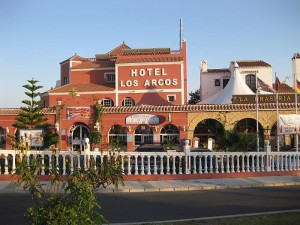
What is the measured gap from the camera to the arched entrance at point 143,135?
30922 mm

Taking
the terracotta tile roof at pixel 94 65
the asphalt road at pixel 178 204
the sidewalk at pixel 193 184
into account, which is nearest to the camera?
the asphalt road at pixel 178 204

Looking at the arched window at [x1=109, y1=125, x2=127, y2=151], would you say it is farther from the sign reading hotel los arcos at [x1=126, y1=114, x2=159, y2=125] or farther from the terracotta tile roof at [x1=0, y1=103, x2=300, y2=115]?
the sign reading hotel los arcos at [x1=126, y1=114, x2=159, y2=125]

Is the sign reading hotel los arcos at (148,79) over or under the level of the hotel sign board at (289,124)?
over

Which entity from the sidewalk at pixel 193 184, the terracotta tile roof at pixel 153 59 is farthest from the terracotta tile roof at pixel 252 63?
the sidewalk at pixel 193 184

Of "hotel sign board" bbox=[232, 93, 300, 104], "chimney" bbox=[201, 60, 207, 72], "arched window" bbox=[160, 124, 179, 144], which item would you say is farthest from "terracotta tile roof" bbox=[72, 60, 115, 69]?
"hotel sign board" bbox=[232, 93, 300, 104]

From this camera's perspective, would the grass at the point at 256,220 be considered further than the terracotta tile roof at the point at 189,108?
No

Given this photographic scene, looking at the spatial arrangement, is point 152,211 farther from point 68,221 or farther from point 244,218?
point 68,221

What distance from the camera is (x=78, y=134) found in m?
31.5

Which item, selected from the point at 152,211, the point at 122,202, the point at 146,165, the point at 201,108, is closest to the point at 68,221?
the point at 152,211

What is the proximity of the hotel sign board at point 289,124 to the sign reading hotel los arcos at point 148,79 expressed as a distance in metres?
21.5

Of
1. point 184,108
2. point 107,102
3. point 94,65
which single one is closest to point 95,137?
point 184,108

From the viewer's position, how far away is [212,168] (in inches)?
560

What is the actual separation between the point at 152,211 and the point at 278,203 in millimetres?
3331

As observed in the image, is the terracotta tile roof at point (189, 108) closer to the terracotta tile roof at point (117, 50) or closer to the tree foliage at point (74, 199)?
the terracotta tile roof at point (117, 50)
